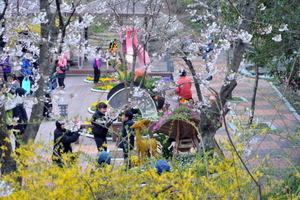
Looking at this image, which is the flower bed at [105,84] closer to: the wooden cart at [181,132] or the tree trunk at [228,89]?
the wooden cart at [181,132]

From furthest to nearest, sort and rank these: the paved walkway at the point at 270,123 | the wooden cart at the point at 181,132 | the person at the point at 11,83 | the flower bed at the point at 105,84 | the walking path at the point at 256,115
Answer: the flower bed at the point at 105,84 → the walking path at the point at 256,115 → the paved walkway at the point at 270,123 → the wooden cart at the point at 181,132 → the person at the point at 11,83

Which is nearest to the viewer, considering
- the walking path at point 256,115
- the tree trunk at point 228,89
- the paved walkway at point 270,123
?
the tree trunk at point 228,89

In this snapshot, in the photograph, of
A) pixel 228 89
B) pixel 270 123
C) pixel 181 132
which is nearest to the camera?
pixel 228 89

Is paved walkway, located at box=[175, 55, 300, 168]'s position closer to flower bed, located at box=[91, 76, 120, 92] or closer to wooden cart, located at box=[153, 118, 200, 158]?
wooden cart, located at box=[153, 118, 200, 158]

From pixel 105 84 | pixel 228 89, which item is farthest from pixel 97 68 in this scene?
pixel 228 89

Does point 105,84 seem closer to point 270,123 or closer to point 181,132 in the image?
point 270,123

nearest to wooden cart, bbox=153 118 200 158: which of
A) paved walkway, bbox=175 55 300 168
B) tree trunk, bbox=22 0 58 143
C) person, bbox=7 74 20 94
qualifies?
paved walkway, bbox=175 55 300 168

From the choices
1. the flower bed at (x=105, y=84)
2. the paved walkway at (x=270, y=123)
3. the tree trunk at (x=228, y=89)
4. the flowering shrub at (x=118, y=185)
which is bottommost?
the paved walkway at (x=270, y=123)

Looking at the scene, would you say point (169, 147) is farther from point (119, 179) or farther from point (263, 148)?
point (119, 179)

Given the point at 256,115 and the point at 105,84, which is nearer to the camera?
the point at 256,115

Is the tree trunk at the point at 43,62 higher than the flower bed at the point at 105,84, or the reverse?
the tree trunk at the point at 43,62

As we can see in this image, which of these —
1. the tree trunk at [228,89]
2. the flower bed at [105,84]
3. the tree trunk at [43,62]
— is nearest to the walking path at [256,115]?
the flower bed at [105,84]

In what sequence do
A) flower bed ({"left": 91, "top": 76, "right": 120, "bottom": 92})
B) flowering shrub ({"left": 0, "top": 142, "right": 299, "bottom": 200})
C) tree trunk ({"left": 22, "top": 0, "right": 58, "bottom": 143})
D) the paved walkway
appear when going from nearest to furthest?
flowering shrub ({"left": 0, "top": 142, "right": 299, "bottom": 200}), tree trunk ({"left": 22, "top": 0, "right": 58, "bottom": 143}), the paved walkway, flower bed ({"left": 91, "top": 76, "right": 120, "bottom": 92})

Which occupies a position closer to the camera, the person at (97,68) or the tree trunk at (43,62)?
the tree trunk at (43,62)
